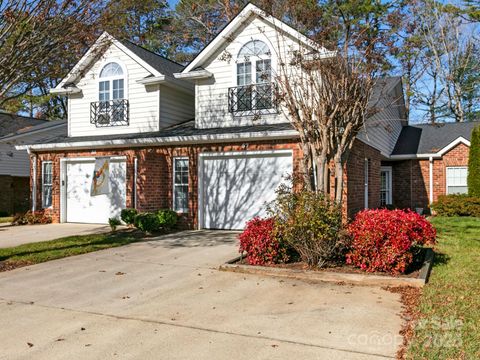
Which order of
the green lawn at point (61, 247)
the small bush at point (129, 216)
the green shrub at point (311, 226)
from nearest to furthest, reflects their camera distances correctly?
the green shrub at point (311, 226) → the green lawn at point (61, 247) → the small bush at point (129, 216)

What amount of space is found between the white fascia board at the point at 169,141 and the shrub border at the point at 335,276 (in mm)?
5046

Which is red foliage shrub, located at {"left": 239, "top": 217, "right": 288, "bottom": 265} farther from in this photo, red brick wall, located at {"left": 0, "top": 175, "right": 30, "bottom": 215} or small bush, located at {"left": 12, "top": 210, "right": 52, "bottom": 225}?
red brick wall, located at {"left": 0, "top": 175, "right": 30, "bottom": 215}

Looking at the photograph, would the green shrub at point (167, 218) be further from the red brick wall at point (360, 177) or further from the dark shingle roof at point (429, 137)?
the dark shingle roof at point (429, 137)

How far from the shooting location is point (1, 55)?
8977 millimetres

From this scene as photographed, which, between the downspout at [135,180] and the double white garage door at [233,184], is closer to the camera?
the double white garage door at [233,184]

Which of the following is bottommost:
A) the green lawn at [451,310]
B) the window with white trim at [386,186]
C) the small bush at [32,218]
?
the green lawn at [451,310]

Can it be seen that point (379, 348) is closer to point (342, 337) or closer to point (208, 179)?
point (342, 337)

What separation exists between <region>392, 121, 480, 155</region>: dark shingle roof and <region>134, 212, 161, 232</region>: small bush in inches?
497

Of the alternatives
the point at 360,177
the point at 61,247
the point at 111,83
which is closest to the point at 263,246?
the point at 61,247

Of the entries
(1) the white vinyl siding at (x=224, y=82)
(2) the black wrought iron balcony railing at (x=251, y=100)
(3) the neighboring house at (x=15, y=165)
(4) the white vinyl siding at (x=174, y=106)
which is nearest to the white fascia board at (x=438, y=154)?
(2) the black wrought iron balcony railing at (x=251, y=100)

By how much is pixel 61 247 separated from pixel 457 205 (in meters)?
15.0

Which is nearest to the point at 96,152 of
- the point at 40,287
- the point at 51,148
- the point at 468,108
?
the point at 51,148

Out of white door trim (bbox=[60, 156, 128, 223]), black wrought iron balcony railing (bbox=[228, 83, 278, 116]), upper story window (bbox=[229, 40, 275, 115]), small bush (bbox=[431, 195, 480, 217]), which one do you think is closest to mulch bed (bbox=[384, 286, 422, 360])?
black wrought iron balcony railing (bbox=[228, 83, 278, 116])

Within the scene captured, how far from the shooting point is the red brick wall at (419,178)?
63.4 ft
